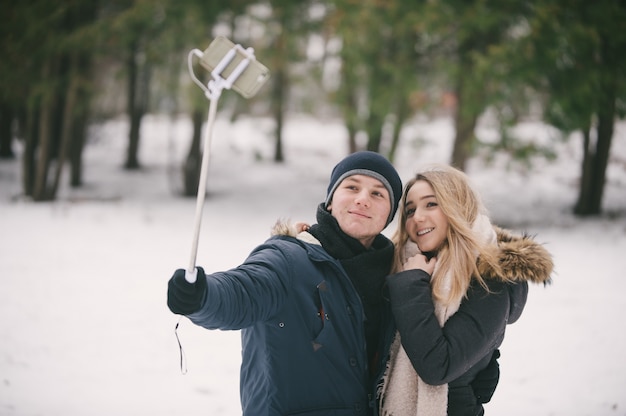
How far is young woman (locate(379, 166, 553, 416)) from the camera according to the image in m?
2.13

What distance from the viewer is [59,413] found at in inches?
169

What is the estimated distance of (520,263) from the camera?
2.35 m

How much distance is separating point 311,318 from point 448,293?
0.64 m

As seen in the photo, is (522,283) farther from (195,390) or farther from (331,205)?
(195,390)

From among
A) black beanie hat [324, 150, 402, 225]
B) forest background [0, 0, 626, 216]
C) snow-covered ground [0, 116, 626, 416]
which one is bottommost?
snow-covered ground [0, 116, 626, 416]

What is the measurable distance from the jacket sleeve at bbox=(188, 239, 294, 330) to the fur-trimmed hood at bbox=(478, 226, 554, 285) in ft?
3.18

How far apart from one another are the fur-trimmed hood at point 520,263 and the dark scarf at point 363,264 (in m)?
0.48

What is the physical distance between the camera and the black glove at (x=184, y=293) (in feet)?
5.20

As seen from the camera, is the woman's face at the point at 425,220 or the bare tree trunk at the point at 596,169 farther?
the bare tree trunk at the point at 596,169

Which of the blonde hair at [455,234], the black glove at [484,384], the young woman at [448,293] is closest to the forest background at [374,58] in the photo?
the blonde hair at [455,234]

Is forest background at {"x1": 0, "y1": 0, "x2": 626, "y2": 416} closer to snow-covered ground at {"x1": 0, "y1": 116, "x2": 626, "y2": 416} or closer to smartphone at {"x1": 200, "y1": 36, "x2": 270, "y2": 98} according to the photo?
snow-covered ground at {"x1": 0, "y1": 116, "x2": 626, "y2": 416}

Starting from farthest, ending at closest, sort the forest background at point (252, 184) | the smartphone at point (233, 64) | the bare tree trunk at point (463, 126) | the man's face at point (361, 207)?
1. the bare tree trunk at point (463, 126)
2. the forest background at point (252, 184)
3. the man's face at point (361, 207)
4. the smartphone at point (233, 64)

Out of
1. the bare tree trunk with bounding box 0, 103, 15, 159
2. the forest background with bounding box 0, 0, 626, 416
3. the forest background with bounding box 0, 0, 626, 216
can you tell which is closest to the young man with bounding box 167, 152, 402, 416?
the forest background with bounding box 0, 0, 626, 416

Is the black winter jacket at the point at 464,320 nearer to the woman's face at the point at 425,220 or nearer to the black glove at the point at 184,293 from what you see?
the woman's face at the point at 425,220
